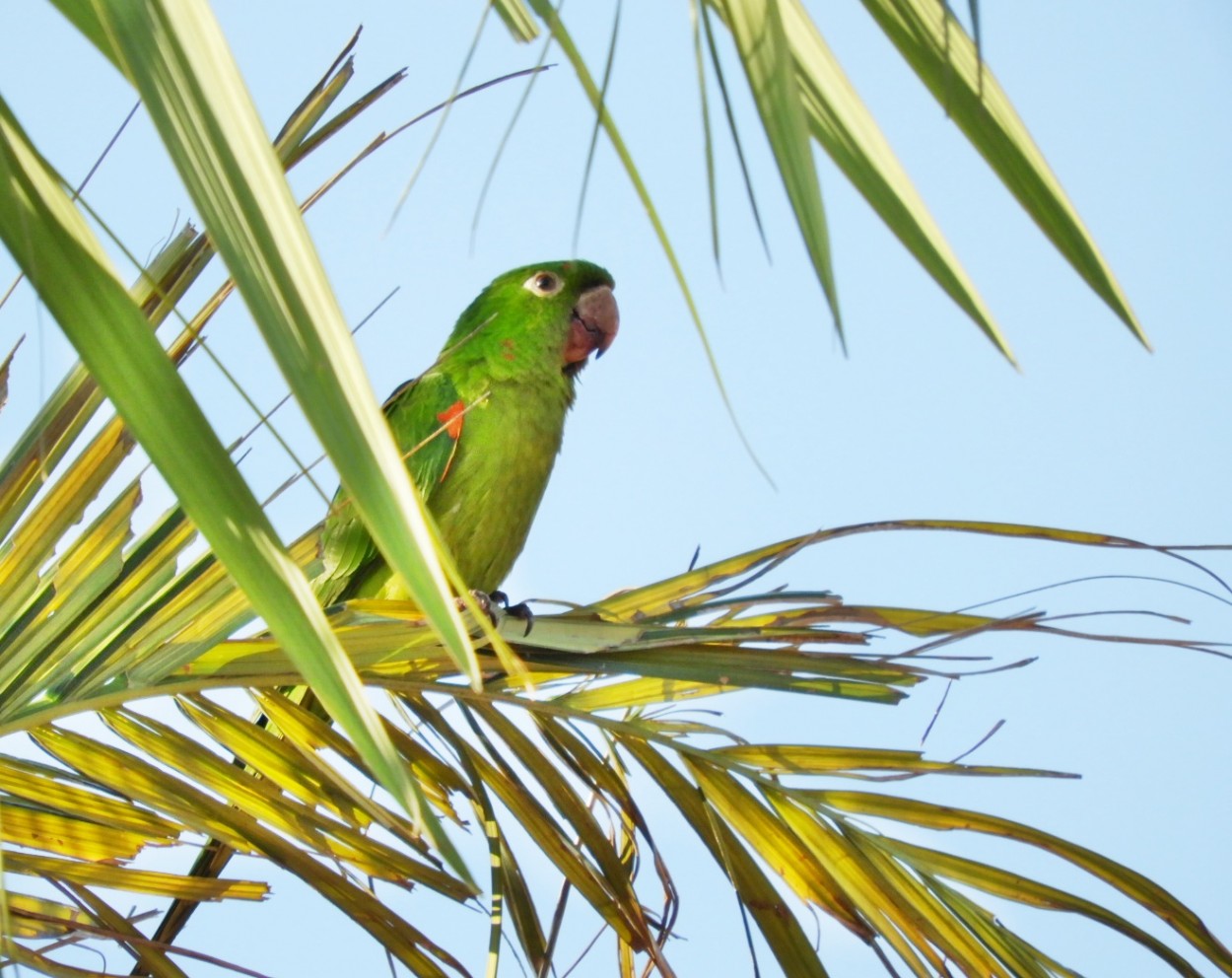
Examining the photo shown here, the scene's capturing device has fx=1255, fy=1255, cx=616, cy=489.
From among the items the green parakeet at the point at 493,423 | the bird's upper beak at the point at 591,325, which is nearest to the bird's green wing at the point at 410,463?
the green parakeet at the point at 493,423

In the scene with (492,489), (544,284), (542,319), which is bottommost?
(492,489)

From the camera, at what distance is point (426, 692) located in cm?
177

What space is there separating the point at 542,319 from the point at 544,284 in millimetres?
176

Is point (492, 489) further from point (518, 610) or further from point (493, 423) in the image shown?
point (518, 610)

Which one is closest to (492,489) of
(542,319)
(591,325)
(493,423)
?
(493,423)

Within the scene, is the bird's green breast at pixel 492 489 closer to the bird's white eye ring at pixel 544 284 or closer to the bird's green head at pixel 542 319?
the bird's green head at pixel 542 319

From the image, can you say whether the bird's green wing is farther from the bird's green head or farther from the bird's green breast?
the bird's green head

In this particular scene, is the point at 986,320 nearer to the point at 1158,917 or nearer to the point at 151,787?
the point at 1158,917

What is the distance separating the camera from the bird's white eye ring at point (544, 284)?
340cm

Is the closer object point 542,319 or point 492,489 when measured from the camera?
point 492,489

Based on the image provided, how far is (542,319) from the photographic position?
3.30m

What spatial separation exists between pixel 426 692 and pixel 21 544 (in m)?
0.56

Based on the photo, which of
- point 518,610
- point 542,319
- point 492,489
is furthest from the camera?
point 542,319

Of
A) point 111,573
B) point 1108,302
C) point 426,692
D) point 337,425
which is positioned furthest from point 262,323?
point 426,692
